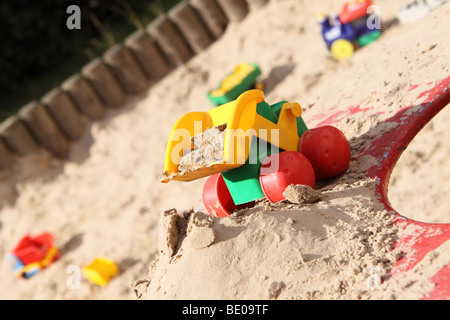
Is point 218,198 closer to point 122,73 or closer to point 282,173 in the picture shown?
point 282,173

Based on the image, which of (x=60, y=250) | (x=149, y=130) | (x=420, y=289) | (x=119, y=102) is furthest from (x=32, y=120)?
(x=420, y=289)

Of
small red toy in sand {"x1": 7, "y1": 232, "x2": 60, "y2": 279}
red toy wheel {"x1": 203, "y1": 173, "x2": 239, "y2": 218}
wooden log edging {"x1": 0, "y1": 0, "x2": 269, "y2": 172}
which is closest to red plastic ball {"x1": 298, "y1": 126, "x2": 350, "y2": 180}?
red toy wheel {"x1": 203, "y1": 173, "x2": 239, "y2": 218}

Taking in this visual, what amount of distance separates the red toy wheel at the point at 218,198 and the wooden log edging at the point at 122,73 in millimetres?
2623

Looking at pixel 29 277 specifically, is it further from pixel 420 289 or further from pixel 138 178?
pixel 420 289

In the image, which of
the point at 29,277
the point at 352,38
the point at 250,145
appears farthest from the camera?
the point at 352,38

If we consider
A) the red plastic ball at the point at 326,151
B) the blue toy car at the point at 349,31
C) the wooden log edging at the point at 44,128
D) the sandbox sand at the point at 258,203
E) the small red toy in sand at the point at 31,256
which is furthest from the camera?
the wooden log edging at the point at 44,128

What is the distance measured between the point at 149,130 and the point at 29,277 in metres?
1.25

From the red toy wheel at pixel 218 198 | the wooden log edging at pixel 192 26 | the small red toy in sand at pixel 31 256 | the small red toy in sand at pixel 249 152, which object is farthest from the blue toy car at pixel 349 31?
the small red toy in sand at pixel 31 256

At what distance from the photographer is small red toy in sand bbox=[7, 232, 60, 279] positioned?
290 centimetres

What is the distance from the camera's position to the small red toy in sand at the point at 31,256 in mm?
2904

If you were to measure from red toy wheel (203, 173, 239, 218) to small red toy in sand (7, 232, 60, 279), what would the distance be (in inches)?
67.6

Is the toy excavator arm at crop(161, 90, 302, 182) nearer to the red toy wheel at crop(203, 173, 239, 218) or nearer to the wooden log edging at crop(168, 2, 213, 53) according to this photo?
the red toy wheel at crop(203, 173, 239, 218)

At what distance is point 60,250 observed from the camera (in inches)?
119

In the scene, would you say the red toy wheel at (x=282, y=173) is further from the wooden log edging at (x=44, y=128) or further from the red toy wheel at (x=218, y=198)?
the wooden log edging at (x=44, y=128)
